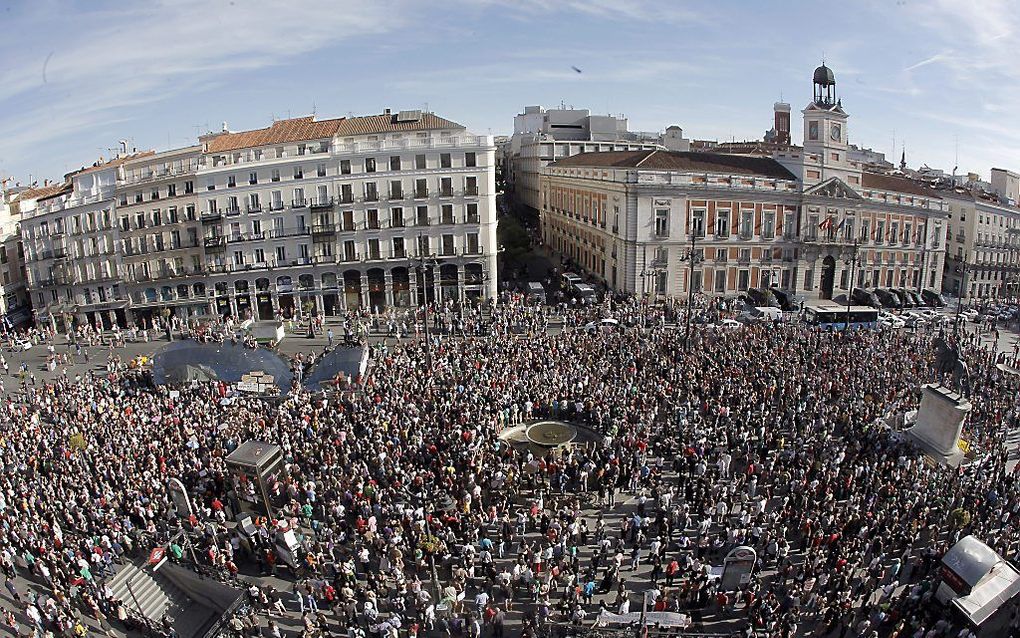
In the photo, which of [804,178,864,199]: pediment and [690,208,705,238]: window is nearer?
[690,208,705,238]: window

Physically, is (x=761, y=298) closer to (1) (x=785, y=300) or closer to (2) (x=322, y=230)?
(1) (x=785, y=300)

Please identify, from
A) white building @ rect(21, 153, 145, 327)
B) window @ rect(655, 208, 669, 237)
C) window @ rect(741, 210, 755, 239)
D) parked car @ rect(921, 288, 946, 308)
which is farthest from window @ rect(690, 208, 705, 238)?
white building @ rect(21, 153, 145, 327)

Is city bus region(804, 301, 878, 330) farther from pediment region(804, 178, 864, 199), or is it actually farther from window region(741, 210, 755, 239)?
pediment region(804, 178, 864, 199)

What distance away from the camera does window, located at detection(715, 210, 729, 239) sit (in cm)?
5062

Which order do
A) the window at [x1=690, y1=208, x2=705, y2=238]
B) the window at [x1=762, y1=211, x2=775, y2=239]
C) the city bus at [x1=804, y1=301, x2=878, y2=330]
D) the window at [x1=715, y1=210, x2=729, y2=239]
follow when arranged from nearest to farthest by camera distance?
the city bus at [x1=804, y1=301, x2=878, y2=330] < the window at [x1=690, y1=208, x2=705, y2=238] < the window at [x1=715, y1=210, x2=729, y2=239] < the window at [x1=762, y1=211, x2=775, y2=239]

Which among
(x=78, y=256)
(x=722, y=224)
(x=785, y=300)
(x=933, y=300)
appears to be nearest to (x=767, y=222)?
(x=722, y=224)

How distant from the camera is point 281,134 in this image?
161 feet

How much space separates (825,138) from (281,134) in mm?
44132

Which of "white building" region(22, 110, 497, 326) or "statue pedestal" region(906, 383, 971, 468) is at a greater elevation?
"white building" region(22, 110, 497, 326)

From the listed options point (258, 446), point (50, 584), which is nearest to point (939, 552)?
point (258, 446)

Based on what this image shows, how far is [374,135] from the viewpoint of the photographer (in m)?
46.8

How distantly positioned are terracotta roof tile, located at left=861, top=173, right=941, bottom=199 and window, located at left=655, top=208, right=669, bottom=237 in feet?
71.6

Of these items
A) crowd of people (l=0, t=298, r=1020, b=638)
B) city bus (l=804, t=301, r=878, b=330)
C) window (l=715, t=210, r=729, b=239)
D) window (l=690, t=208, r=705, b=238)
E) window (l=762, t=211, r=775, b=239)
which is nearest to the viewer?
crowd of people (l=0, t=298, r=1020, b=638)

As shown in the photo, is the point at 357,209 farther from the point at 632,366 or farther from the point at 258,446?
the point at 258,446
